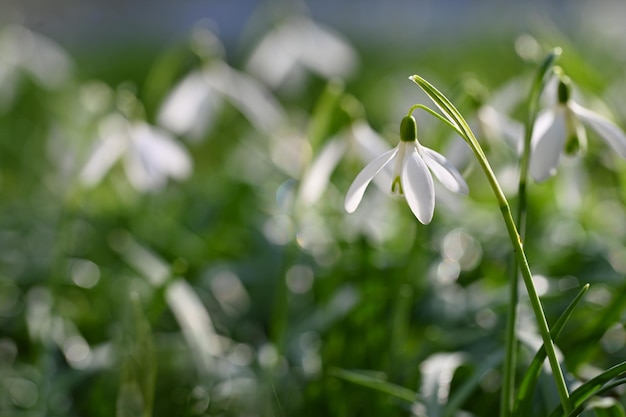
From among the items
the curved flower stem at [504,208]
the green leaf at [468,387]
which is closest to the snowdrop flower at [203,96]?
the green leaf at [468,387]

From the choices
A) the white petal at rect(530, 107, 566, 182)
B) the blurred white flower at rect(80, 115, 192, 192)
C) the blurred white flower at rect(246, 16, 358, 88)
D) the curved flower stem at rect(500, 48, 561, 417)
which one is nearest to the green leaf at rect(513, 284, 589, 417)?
the curved flower stem at rect(500, 48, 561, 417)

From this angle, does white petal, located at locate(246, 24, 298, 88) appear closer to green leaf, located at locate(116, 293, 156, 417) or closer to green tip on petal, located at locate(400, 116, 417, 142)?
green leaf, located at locate(116, 293, 156, 417)

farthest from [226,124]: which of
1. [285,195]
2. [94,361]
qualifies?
[94,361]

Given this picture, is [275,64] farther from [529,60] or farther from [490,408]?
[490,408]

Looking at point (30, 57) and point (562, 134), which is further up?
point (562, 134)

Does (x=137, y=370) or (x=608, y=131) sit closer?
(x=608, y=131)

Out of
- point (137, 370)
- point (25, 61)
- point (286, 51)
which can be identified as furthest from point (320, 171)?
point (25, 61)

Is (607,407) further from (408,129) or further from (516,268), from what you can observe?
(408,129)
